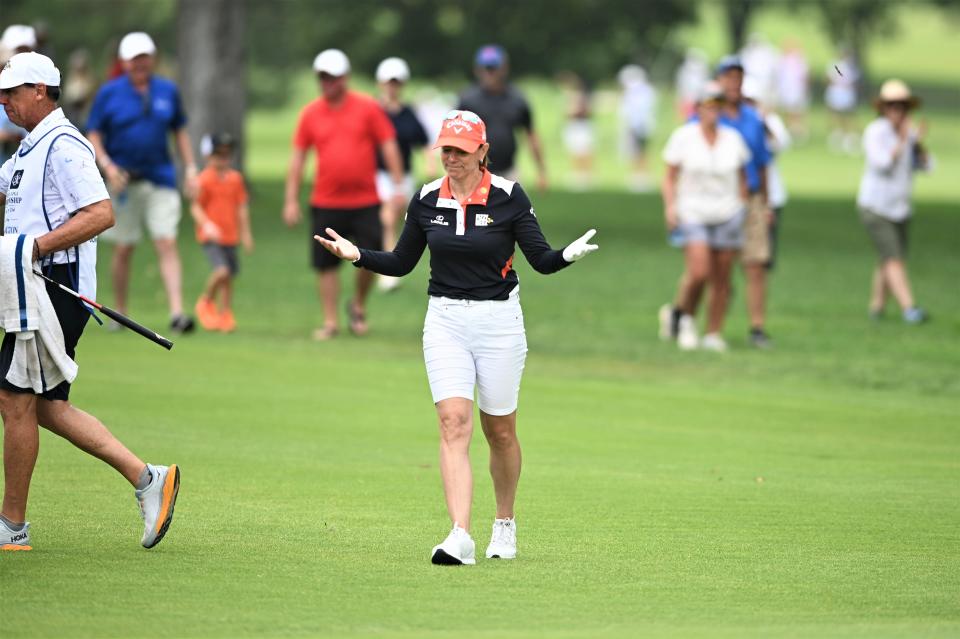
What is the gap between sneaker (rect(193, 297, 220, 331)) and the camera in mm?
17414

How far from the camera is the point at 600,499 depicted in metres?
9.89

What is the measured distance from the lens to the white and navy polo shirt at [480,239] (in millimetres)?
8297

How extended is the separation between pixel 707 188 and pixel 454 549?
905cm

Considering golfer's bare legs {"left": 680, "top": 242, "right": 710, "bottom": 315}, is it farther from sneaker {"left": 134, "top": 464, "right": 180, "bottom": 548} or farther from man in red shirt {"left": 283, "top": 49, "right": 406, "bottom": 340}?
sneaker {"left": 134, "top": 464, "right": 180, "bottom": 548}

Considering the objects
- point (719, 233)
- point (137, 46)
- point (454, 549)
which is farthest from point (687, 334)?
point (454, 549)

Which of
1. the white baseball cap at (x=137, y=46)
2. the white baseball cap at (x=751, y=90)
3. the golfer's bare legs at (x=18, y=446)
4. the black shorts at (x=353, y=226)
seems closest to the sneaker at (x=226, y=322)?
the black shorts at (x=353, y=226)

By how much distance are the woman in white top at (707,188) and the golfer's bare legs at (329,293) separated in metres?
3.27

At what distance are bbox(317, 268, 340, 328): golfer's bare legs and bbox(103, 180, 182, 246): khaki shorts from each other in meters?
1.49

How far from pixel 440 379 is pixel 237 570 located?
1300mm

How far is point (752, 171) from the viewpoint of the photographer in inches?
656

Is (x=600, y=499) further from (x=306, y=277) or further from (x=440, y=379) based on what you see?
(x=306, y=277)

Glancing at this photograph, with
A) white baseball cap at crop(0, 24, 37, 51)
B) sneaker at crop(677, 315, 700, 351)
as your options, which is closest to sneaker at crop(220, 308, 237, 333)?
white baseball cap at crop(0, 24, 37, 51)

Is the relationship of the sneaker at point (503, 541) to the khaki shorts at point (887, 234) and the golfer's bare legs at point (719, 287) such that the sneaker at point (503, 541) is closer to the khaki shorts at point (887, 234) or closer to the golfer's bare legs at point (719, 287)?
the golfer's bare legs at point (719, 287)

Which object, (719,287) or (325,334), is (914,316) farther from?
(325,334)
